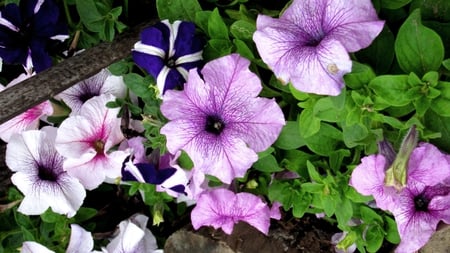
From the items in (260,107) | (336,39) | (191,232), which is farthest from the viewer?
(191,232)

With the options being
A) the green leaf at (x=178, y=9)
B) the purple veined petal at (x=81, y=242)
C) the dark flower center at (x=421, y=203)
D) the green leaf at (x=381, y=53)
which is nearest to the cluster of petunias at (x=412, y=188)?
the dark flower center at (x=421, y=203)

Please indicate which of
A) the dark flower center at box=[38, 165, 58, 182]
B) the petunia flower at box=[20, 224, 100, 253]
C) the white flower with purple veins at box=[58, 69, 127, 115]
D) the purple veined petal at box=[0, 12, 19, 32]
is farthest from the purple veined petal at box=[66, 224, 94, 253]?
the purple veined petal at box=[0, 12, 19, 32]

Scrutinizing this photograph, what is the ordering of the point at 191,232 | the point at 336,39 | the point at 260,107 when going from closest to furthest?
the point at 336,39, the point at 260,107, the point at 191,232

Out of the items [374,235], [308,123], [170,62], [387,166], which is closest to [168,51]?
[170,62]

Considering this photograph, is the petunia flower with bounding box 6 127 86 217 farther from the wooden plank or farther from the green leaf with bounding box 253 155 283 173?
the green leaf with bounding box 253 155 283 173

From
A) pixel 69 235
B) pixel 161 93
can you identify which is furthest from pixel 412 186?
pixel 69 235

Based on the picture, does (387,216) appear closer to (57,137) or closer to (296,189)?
(296,189)

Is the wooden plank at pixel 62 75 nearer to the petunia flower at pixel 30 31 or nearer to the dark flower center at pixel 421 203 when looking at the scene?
the petunia flower at pixel 30 31

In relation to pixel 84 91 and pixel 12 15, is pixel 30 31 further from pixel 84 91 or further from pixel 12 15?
pixel 84 91
